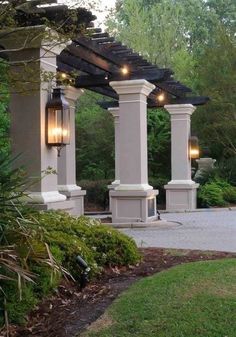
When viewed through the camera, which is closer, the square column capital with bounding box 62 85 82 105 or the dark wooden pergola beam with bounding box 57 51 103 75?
the dark wooden pergola beam with bounding box 57 51 103 75

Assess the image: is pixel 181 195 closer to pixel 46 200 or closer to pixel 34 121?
pixel 34 121

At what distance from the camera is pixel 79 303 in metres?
5.30

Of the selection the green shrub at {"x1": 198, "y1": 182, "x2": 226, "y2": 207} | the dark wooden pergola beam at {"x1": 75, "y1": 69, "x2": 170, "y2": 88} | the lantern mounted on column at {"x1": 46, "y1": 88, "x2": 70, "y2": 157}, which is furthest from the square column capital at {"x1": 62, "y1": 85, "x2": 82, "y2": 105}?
the green shrub at {"x1": 198, "y1": 182, "x2": 226, "y2": 207}

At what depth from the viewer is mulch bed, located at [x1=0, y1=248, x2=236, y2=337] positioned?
453cm

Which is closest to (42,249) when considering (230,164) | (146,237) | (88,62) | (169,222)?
(146,237)

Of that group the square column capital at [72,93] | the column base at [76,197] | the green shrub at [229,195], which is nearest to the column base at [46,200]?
the column base at [76,197]

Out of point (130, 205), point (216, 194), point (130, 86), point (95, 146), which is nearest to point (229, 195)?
point (216, 194)

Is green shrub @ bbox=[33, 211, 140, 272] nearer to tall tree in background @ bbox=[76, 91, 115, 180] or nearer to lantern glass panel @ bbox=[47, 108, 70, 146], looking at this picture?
lantern glass panel @ bbox=[47, 108, 70, 146]

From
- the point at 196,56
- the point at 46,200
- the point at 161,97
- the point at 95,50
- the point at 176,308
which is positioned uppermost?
the point at 196,56

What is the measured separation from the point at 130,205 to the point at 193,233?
173 cm

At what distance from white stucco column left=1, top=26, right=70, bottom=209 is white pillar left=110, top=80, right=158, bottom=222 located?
12.5 ft

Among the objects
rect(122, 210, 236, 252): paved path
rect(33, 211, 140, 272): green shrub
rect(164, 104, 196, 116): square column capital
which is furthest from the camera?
rect(164, 104, 196, 116): square column capital

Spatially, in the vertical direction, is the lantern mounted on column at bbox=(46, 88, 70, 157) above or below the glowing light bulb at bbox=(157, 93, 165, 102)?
below

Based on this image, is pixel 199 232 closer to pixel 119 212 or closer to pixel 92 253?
pixel 119 212
